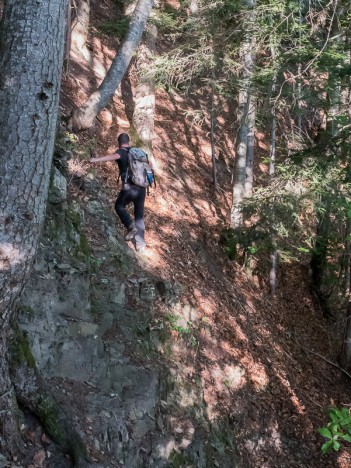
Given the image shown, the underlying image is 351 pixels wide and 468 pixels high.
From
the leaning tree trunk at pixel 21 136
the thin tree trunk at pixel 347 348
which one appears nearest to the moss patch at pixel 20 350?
the leaning tree trunk at pixel 21 136

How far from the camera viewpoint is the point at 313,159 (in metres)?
8.82

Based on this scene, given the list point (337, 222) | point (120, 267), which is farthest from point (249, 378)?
point (337, 222)

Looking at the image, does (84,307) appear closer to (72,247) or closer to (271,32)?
(72,247)

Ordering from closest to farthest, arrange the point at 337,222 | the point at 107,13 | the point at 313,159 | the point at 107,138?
the point at 313,159 < the point at 337,222 < the point at 107,138 < the point at 107,13

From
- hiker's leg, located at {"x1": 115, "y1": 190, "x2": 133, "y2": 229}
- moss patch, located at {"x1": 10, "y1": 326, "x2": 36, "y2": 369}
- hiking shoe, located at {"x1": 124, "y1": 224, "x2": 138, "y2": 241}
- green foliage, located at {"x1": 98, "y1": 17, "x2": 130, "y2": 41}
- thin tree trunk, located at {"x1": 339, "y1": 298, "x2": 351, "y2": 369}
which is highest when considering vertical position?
green foliage, located at {"x1": 98, "y1": 17, "x2": 130, "y2": 41}

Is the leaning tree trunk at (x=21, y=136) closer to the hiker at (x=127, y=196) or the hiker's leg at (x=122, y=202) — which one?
the hiker at (x=127, y=196)

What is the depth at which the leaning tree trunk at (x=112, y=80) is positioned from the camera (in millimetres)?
8281

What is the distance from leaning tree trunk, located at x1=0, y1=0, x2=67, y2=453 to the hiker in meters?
3.01

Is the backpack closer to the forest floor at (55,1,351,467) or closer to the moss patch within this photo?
the forest floor at (55,1,351,467)

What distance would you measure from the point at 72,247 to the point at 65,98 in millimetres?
5575

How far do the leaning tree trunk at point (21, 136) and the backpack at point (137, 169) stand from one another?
3.31m

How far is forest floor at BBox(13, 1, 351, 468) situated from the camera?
828cm

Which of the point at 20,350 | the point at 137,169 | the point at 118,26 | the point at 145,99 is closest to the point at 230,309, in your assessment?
the point at 137,169

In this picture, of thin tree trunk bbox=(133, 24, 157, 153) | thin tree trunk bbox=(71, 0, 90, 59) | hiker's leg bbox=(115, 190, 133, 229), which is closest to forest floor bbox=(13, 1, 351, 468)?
thin tree trunk bbox=(71, 0, 90, 59)
